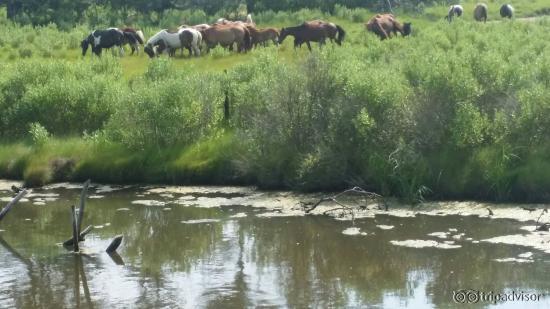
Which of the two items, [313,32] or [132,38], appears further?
[132,38]

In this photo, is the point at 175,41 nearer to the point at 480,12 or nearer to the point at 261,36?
the point at 261,36

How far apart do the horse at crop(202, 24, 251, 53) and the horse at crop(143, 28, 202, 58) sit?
89 cm

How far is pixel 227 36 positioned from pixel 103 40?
17.2 feet

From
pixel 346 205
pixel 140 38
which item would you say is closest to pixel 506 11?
pixel 140 38

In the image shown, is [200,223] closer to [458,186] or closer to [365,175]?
[365,175]

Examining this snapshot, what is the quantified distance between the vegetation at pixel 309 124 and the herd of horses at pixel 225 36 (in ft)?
35.0

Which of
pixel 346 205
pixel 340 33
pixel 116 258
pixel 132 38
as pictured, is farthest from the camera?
pixel 132 38

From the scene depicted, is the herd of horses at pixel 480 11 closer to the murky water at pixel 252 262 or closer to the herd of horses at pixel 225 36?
the herd of horses at pixel 225 36

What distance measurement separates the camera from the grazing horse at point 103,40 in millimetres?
42469

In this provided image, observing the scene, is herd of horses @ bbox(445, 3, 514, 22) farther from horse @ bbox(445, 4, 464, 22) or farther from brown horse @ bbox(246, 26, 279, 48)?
brown horse @ bbox(246, 26, 279, 48)

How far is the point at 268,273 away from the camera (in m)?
17.4

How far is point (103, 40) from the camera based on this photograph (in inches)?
1674

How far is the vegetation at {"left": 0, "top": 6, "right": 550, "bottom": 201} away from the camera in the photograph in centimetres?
2183

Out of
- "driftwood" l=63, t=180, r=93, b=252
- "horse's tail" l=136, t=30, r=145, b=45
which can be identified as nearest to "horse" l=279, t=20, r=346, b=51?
"horse's tail" l=136, t=30, r=145, b=45
